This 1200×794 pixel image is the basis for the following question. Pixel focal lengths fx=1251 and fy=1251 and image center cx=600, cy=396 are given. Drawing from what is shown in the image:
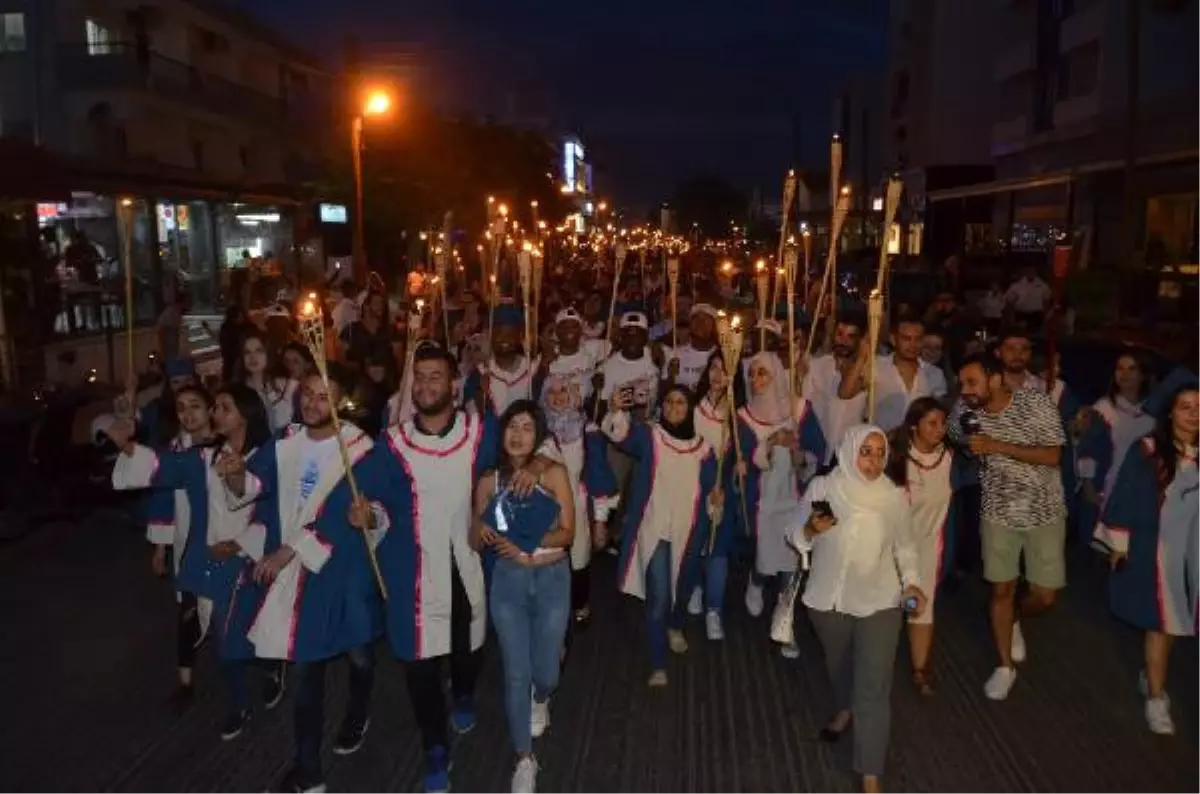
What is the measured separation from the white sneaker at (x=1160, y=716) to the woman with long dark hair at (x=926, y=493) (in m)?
1.09

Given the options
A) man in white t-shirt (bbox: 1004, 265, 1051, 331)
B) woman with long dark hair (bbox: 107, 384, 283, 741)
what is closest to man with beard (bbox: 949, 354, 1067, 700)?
woman with long dark hair (bbox: 107, 384, 283, 741)

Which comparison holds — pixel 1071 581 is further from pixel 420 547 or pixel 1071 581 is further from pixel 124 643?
pixel 124 643

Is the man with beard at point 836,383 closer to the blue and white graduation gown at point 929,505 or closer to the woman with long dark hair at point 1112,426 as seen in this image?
the blue and white graduation gown at point 929,505

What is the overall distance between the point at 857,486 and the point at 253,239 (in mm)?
30764

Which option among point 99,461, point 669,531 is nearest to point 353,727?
point 669,531

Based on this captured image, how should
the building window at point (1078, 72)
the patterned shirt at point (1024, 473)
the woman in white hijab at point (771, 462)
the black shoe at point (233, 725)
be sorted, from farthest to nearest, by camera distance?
the building window at point (1078, 72) < the woman in white hijab at point (771, 462) < the patterned shirt at point (1024, 473) < the black shoe at point (233, 725)

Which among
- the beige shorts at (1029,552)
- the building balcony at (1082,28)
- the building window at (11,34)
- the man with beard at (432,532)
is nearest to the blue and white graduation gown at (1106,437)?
the beige shorts at (1029,552)

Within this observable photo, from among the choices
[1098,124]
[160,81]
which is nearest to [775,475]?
[160,81]

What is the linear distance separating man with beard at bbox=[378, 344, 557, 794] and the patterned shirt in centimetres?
254

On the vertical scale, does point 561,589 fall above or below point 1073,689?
above

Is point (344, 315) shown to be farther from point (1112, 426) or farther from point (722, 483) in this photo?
point (1112, 426)

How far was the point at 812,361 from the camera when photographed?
9.19 meters

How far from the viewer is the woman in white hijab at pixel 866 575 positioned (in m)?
5.43

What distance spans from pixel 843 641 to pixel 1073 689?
200cm
